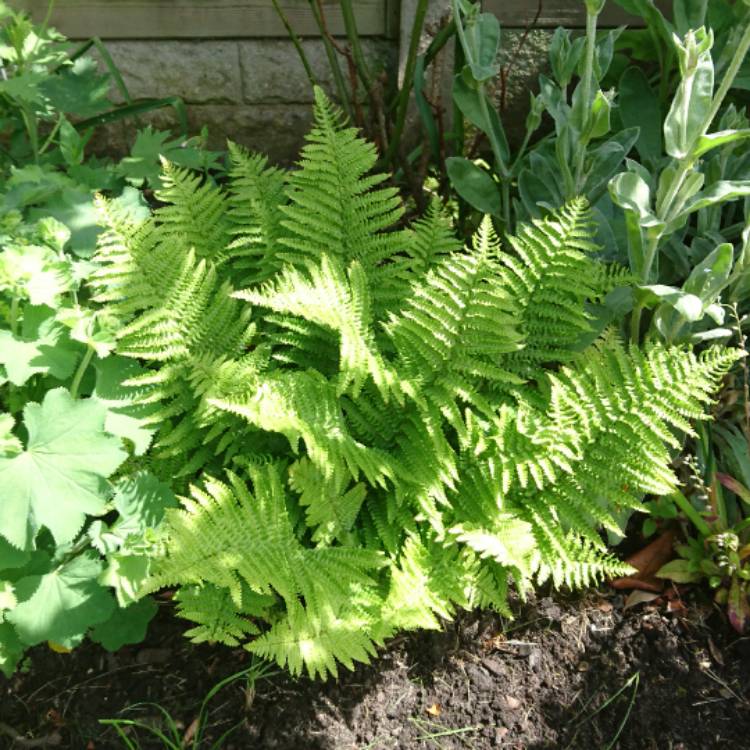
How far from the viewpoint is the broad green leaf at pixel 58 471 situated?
1484 millimetres

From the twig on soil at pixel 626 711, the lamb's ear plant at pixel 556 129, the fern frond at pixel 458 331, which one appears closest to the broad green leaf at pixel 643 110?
the lamb's ear plant at pixel 556 129

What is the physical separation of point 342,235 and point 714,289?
935mm

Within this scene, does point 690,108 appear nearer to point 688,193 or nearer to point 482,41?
point 688,193

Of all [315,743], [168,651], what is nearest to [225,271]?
[168,651]

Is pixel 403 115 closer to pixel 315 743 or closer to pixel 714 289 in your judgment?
pixel 714 289

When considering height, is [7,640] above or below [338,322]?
below

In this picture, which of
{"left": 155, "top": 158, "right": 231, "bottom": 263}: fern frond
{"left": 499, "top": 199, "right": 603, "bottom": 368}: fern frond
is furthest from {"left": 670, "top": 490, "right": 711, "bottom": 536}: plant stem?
{"left": 155, "top": 158, "right": 231, "bottom": 263}: fern frond

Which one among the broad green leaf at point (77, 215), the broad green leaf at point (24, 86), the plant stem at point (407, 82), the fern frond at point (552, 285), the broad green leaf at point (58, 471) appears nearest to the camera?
the broad green leaf at point (58, 471)

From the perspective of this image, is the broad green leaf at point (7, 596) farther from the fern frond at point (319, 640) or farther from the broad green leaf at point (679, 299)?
the broad green leaf at point (679, 299)

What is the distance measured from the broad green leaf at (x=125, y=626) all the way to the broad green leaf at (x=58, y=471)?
0.30 m

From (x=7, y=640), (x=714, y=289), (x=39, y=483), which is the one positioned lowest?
(x=7, y=640)

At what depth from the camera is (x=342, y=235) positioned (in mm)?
2002

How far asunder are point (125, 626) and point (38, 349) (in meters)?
0.66

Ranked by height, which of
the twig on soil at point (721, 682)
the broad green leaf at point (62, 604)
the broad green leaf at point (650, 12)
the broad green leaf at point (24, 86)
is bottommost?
the twig on soil at point (721, 682)
